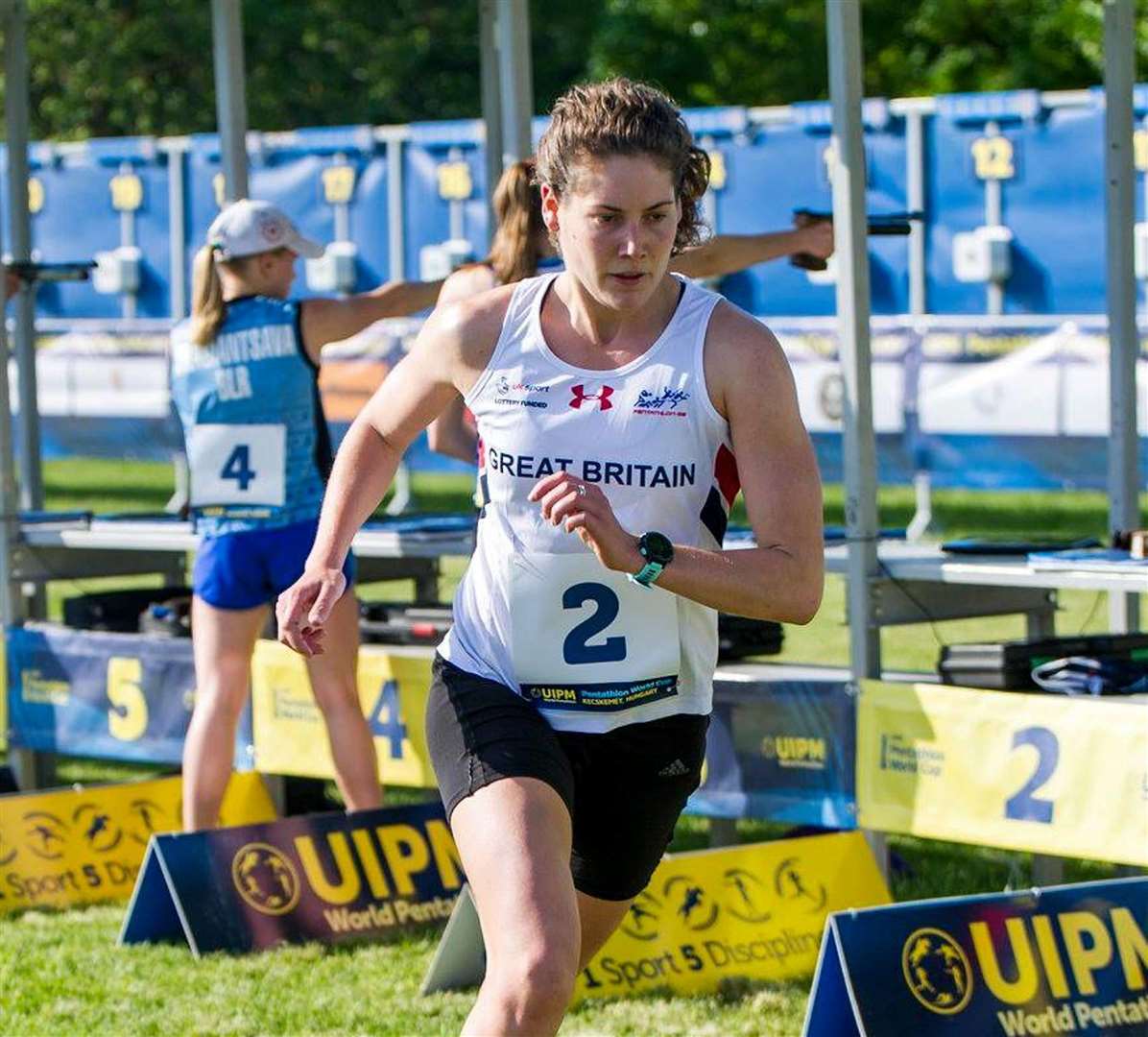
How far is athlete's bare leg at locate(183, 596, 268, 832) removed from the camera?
6.91 m

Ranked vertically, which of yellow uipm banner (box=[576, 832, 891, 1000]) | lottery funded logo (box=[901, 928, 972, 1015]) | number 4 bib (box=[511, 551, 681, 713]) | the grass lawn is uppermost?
number 4 bib (box=[511, 551, 681, 713])

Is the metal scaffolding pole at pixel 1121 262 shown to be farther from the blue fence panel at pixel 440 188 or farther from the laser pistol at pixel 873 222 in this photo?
the blue fence panel at pixel 440 188

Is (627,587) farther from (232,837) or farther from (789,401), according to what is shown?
(232,837)

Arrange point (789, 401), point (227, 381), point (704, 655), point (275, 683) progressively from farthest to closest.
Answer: point (275, 683) < point (227, 381) < point (704, 655) < point (789, 401)

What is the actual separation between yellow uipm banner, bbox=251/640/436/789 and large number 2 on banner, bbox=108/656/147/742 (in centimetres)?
58

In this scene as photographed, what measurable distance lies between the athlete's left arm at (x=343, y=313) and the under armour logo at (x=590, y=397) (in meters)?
2.88

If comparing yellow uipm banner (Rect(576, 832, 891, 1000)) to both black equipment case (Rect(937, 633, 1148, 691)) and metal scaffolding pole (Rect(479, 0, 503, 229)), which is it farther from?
metal scaffolding pole (Rect(479, 0, 503, 229))

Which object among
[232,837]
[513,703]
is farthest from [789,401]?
[232,837]

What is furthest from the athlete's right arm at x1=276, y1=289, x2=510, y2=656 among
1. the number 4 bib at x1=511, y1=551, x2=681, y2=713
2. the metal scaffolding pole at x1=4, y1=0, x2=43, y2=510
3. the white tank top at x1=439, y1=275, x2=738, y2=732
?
the metal scaffolding pole at x1=4, y1=0, x2=43, y2=510

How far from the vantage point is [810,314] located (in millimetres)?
20047

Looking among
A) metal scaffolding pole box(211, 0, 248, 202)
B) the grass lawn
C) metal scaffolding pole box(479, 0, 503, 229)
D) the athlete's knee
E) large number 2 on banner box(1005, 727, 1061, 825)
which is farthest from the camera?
metal scaffolding pole box(479, 0, 503, 229)

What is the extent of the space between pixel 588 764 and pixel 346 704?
2769 millimetres

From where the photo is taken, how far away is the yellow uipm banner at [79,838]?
7.18 meters

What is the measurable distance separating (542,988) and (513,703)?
0.63m
